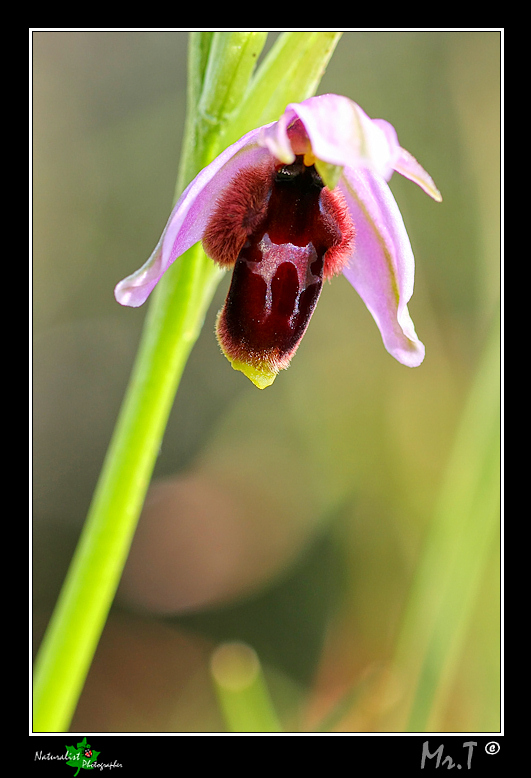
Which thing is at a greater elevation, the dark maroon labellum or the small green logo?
the dark maroon labellum

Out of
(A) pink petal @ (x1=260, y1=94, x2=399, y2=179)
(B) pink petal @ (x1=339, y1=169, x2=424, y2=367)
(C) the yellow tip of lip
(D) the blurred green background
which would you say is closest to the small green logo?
(C) the yellow tip of lip

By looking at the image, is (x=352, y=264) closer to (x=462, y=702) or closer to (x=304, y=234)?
(x=304, y=234)

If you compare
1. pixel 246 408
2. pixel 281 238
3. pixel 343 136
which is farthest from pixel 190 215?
pixel 246 408

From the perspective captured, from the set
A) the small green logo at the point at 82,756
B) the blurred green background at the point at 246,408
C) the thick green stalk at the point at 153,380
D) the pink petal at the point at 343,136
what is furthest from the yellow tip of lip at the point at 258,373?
the blurred green background at the point at 246,408

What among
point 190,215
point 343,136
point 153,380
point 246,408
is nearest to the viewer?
point 343,136

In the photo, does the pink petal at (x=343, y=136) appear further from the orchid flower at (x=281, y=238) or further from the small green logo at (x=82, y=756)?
the small green logo at (x=82, y=756)

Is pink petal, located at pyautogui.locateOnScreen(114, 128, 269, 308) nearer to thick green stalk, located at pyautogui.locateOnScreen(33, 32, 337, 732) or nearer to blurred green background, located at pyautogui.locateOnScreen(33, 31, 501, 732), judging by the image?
thick green stalk, located at pyautogui.locateOnScreen(33, 32, 337, 732)

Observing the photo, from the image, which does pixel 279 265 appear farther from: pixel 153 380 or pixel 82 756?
pixel 82 756
